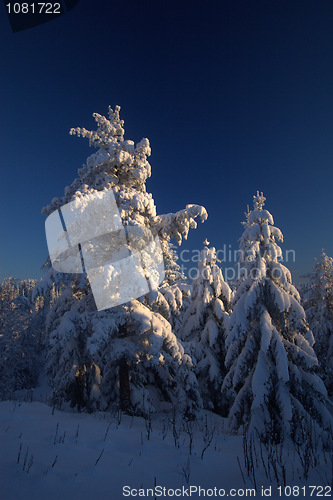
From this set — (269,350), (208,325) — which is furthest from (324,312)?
(269,350)

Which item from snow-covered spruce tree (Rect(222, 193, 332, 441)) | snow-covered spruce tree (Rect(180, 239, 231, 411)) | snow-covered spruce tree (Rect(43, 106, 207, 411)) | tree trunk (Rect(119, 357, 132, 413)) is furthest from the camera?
snow-covered spruce tree (Rect(180, 239, 231, 411))

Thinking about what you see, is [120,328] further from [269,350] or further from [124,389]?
[269,350]

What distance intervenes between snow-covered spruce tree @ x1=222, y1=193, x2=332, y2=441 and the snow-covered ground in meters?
4.51

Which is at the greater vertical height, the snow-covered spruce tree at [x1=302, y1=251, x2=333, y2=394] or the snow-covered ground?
the snow-covered spruce tree at [x1=302, y1=251, x2=333, y2=394]

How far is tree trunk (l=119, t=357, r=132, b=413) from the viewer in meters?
9.27

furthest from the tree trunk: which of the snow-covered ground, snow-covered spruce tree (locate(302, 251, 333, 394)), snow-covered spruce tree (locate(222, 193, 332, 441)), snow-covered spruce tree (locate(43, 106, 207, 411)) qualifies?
snow-covered spruce tree (locate(302, 251, 333, 394))

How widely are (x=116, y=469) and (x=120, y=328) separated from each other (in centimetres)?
708

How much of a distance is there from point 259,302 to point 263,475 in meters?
7.08

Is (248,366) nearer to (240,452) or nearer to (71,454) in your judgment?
(240,452)

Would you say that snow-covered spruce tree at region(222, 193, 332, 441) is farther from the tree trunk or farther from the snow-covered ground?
the snow-covered ground

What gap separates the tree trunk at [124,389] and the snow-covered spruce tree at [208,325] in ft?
19.3

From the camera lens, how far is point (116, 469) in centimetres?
328

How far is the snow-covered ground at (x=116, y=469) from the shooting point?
2.76 meters

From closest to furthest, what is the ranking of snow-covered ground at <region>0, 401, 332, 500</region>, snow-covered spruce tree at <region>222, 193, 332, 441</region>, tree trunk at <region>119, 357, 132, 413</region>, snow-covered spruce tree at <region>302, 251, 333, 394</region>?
1. snow-covered ground at <region>0, 401, 332, 500</region>
2. snow-covered spruce tree at <region>222, 193, 332, 441</region>
3. tree trunk at <region>119, 357, 132, 413</region>
4. snow-covered spruce tree at <region>302, 251, 333, 394</region>
